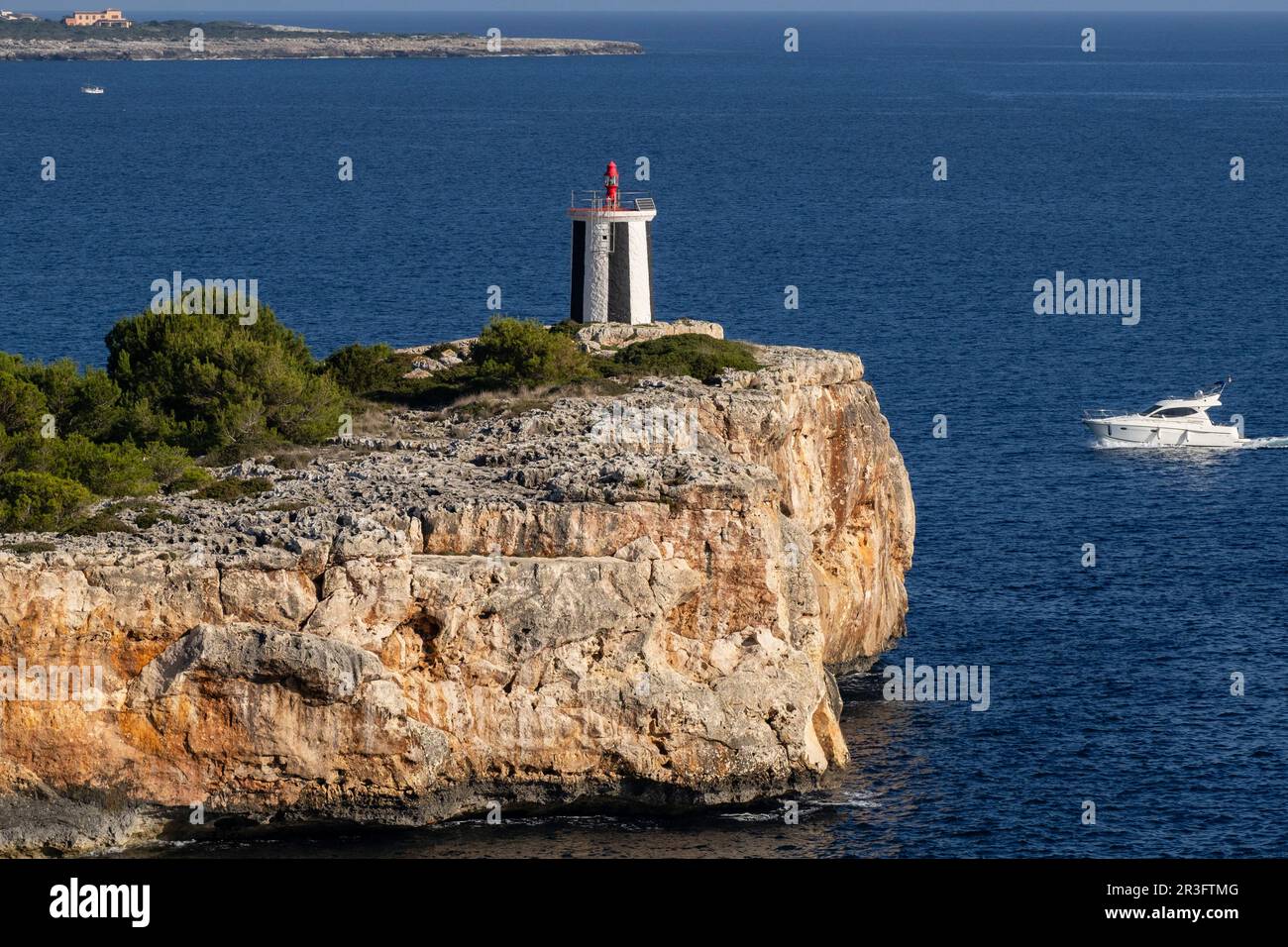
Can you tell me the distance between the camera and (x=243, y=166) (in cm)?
18012

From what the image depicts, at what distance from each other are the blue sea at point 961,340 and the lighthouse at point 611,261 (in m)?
12.1

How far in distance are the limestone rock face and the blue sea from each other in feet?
4.04

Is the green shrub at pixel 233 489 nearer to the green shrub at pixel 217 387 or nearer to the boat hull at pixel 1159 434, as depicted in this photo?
the green shrub at pixel 217 387

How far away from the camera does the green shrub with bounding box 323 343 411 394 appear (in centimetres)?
6022

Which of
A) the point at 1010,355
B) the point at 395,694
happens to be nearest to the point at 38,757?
the point at 395,694

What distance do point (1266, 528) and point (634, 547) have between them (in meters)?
34.4

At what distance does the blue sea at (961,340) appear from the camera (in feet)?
157

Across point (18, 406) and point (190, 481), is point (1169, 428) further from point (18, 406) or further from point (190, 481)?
point (18, 406)

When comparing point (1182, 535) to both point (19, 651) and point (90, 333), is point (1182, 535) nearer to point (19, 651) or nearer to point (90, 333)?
point (19, 651)

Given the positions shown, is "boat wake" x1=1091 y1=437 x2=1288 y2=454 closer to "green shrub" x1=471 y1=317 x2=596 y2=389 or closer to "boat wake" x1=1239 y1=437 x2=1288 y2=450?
"boat wake" x1=1239 y1=437 x2=1288 y2=450

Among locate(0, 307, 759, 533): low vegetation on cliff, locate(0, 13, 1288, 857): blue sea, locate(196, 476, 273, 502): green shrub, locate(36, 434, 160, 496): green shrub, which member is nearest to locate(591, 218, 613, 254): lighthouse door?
locate(0, 307, 759, 533): low vegetation on cliff

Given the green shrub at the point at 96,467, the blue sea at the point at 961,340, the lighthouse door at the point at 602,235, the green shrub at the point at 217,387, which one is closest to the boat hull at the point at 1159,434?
the blue sea at the point at 961,340

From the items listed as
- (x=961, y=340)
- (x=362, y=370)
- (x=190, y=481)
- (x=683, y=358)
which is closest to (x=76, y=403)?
(x=190, y=481)

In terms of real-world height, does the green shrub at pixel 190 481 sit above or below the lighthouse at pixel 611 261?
below
